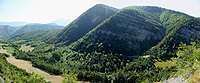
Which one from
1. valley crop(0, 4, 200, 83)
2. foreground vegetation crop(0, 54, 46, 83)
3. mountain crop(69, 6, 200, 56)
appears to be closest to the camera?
foreground vegetation crop(0, 54, 46, 83)

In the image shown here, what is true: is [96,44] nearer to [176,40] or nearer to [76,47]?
[76,47]

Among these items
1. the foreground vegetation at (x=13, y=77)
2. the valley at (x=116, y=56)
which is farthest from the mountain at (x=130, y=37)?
the foreground vegetation at (x=13, y=77)

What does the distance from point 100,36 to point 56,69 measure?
83.9 metres

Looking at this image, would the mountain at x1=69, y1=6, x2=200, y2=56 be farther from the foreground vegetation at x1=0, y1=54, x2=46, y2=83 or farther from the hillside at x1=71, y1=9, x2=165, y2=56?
the foreground vegetation at x1=0, y1=54, x2=46, y2=83

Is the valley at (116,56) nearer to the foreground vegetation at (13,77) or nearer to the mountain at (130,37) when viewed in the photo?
the mountain at (130,37)

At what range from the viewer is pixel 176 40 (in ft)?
462

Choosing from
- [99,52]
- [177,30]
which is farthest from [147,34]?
[99,52]

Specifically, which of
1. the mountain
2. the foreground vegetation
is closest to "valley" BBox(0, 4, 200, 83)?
the mountain

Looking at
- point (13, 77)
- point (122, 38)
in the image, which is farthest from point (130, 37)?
point (13, 77)

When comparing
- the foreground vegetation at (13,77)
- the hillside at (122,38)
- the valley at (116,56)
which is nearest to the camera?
the foreground vegetation at (13,77)

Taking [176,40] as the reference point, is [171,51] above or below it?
below

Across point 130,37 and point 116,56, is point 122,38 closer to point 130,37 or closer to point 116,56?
point 130,37

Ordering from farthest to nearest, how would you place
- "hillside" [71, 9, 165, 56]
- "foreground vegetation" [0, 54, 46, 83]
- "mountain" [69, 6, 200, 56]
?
"hillside" [71, 9, 165, 56] < "mountain" [69, 6, 200, 56] < "foreground vegetation" [0, 54, 46, 83]

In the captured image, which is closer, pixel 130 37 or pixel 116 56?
pixel 116 56
